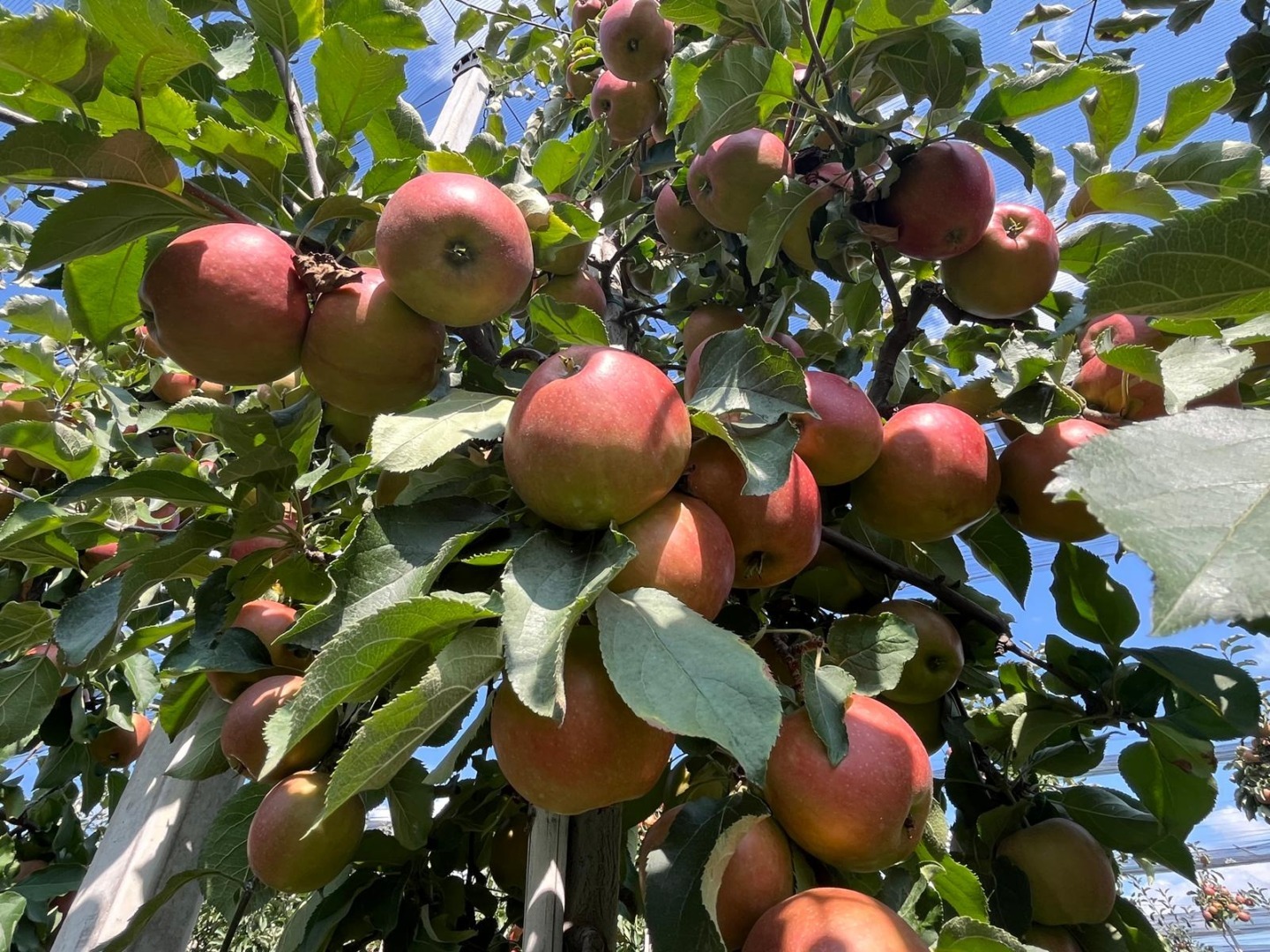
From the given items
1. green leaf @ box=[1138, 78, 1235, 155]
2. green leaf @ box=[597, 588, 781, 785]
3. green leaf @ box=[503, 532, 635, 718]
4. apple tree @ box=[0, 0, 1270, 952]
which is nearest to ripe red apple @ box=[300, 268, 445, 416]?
apple tree @ box=[0, 0, 1270, 952]

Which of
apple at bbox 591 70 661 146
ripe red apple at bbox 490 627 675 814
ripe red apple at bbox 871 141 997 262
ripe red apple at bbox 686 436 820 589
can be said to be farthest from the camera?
apple at bbox 591 70 661 146

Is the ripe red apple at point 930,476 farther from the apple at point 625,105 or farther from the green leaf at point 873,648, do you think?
the apple at point 625,105

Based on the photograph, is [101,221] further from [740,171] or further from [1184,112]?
[1184,112]

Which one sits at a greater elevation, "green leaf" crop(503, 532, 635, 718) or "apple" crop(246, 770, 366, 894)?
"green leaf" crop(503, 532, 635, 718)

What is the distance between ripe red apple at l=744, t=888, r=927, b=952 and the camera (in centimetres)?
57

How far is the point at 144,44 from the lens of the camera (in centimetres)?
80

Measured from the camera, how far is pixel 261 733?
103 cm

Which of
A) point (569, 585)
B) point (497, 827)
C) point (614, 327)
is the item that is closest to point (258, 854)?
point (497, 827)

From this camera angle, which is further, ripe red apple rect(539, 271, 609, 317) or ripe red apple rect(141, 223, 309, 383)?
ripe red apple rect(539, 271, 609, 317)

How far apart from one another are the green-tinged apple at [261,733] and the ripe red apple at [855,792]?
58cm

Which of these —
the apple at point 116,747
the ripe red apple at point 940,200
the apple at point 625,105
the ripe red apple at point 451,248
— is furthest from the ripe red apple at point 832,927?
the apple at point 116,747

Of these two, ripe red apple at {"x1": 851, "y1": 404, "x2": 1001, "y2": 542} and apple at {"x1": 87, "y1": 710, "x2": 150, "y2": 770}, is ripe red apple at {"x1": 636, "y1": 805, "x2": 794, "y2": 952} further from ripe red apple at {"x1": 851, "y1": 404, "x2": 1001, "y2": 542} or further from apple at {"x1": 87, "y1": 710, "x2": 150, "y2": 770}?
apple at {"x1": 87, "y1": 710, "x2": 150, "y2": 770}

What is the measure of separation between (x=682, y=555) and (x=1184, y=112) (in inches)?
43.6

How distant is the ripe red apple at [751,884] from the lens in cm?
68
